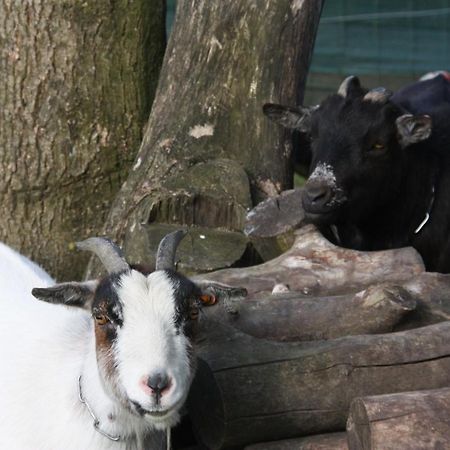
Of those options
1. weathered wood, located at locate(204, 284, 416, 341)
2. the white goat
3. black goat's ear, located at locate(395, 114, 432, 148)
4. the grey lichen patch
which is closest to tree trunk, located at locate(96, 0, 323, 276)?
the grey lichen patch

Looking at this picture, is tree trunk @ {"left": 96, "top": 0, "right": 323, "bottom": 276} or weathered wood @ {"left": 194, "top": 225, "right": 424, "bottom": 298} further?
tree trunk @ {"left": 96, "top": 0, "right": 323, "bottom": 276}

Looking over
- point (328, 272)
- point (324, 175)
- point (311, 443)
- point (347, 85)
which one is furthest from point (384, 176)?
point (311, 443)

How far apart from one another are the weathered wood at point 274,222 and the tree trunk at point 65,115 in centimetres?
124

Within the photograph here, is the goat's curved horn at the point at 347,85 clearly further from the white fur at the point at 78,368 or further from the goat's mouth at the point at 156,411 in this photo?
the goat's mouth at the point at 156,411

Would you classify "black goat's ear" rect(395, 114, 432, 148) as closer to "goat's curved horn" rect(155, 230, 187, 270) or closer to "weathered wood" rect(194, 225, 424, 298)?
"weathered wood" rect(194, 225, 424, 298)

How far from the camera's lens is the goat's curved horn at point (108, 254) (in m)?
4.42

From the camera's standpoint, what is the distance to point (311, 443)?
4.66 metres

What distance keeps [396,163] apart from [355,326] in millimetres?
1516

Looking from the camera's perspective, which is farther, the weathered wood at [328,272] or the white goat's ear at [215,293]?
the weathered wood at [328,272]

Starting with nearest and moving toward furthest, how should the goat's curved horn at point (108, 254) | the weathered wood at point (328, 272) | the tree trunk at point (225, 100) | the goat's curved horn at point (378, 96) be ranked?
the goat's curved horn at point (108, 254)
the weathered wood at point (328, 272)
the goat's curved horn at point (378, 96)
the tree trunk at point (225, 100)

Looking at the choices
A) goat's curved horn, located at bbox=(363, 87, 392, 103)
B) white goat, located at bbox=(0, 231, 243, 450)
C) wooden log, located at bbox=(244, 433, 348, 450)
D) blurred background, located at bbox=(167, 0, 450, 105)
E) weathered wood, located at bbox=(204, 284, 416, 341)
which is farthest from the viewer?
blurred background, located at bbox=(167, 0, 450, 105)

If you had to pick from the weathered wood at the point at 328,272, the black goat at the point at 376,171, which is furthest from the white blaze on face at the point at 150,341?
the black goat at the point at 376,171

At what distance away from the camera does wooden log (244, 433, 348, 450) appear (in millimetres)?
4629

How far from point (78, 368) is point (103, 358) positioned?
0.34 metres
